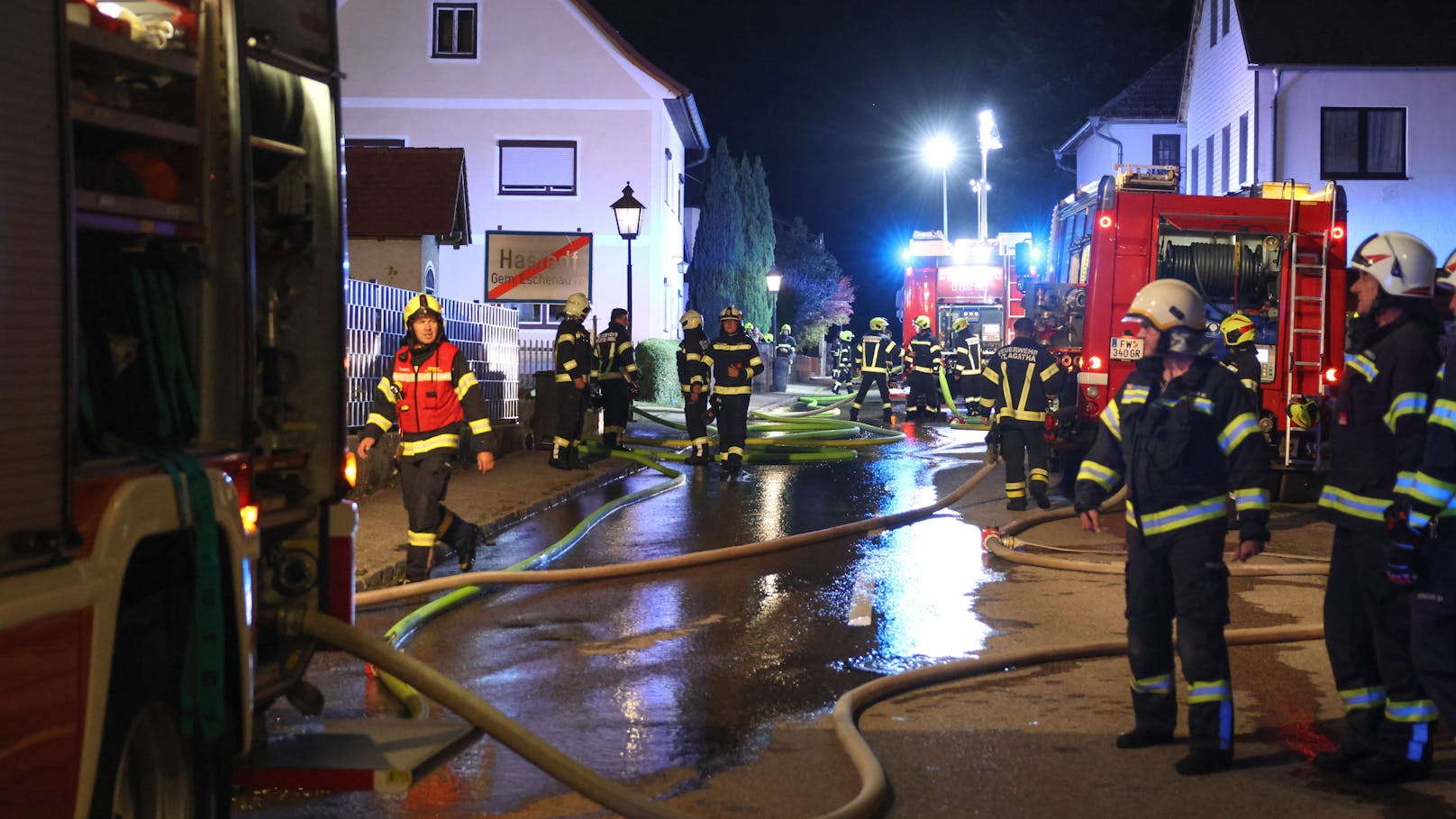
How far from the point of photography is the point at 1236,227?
13.9 metres

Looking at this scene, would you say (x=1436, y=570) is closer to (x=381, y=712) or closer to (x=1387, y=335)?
(x=1387, y=335)

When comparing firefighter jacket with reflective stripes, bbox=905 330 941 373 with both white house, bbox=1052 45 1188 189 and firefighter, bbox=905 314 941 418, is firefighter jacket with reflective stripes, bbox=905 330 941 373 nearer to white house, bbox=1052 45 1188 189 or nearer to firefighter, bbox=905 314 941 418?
firefighter, bbox=905 314 941 418

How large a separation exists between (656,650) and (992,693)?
1693mm

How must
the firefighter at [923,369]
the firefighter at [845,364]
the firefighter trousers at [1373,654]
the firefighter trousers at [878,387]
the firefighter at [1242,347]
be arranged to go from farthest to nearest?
the firefighter at [845,364] → the firefighter trousers at [878,387] → the firefighter at [923,369] → the firefighter at [1242,347] → the firefighter trousers at [1373,654]

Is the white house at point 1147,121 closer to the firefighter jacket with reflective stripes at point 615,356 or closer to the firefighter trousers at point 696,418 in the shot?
the firefighter trousers at point 696,418

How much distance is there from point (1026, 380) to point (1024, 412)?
0.90 ft

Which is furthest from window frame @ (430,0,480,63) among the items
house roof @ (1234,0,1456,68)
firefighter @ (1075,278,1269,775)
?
firefighter @ (1075,278,1269,775)

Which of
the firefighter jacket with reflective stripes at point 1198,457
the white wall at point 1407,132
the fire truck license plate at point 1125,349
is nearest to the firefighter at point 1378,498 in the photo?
the firefighter jacket with reflective stripes at point 1198,457

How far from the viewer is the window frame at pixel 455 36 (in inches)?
1330

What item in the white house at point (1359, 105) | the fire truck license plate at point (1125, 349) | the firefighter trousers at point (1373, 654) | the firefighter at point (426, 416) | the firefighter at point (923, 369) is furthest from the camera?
the white house at point (1359, 105)

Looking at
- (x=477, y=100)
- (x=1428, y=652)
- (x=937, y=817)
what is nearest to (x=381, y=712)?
(x=937, y=817)

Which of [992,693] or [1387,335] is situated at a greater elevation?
[1387,335]

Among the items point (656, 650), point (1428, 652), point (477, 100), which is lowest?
point (656, 650)

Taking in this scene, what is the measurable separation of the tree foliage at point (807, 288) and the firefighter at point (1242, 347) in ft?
179
